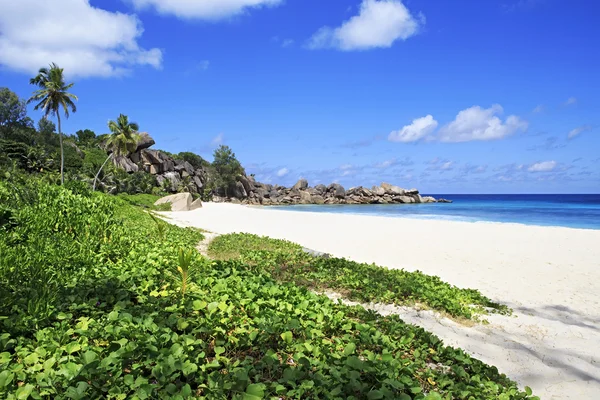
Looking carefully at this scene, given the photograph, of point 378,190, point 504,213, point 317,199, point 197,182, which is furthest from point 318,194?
point 504,213

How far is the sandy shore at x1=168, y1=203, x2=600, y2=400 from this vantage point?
538 centimetres

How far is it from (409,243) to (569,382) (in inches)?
500

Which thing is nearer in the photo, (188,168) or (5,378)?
(5,378)

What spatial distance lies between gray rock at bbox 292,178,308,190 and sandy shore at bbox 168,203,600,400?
86.9 m

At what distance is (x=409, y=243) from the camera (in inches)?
691

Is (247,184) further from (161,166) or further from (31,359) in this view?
(31,359)

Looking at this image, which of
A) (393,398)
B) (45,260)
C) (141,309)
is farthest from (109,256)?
(393,398)

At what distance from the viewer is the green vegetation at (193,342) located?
3256 mm

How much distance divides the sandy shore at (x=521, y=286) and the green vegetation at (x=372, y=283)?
507 mm

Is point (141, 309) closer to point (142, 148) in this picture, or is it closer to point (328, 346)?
point (328, 346)

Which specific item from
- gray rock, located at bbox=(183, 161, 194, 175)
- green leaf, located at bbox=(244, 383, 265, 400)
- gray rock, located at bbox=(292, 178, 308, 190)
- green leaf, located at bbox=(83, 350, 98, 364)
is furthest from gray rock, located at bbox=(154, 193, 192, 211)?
gray rock, located at bbox=(292, 178, 308, 190)

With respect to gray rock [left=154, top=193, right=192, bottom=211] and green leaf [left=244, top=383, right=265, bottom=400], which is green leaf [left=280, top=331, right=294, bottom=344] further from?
gray rock [left=154, top=193, right=192, bottom=211]

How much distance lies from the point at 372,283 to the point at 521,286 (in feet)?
15.7

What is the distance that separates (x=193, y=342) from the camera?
3770mm
